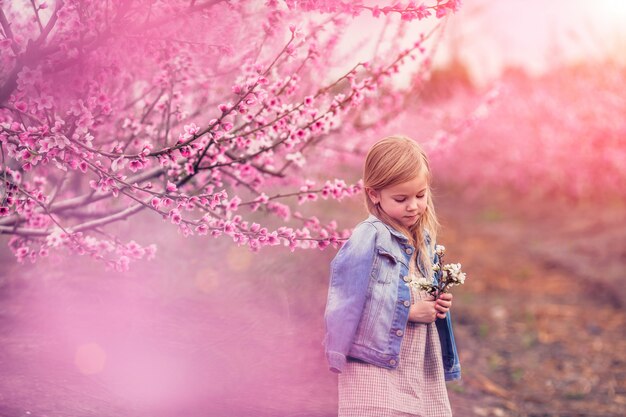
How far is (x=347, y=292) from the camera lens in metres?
2.46

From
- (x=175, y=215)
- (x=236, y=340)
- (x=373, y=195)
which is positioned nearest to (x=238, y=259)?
(x=236, y=340)

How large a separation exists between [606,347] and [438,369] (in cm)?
467

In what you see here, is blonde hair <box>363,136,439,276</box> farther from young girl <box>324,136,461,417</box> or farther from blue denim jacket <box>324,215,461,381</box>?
blue denim jacket <box>324,215,461,381</box>

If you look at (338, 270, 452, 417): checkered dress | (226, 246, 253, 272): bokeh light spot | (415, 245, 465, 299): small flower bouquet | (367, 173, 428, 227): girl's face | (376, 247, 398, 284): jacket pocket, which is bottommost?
(338, 270, 452, 417): checkered dress

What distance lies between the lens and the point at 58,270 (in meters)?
5.84

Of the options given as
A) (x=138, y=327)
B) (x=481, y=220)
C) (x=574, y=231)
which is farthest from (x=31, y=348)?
(x=481, y=220)

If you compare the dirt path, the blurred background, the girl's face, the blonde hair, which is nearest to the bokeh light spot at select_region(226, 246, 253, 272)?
the blurred background

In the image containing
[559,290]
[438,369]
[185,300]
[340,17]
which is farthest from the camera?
[559,290]

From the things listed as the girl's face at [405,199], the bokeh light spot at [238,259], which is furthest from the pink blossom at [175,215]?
the bokeh light spot at [238,259]

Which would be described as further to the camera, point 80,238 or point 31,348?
point 31,348

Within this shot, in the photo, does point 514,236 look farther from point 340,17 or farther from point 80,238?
point 80,238

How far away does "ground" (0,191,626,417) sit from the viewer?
11.7 feet

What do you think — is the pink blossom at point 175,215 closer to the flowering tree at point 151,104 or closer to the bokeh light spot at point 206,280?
the flowering tree at point 151,104

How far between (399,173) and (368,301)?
1.61ft
